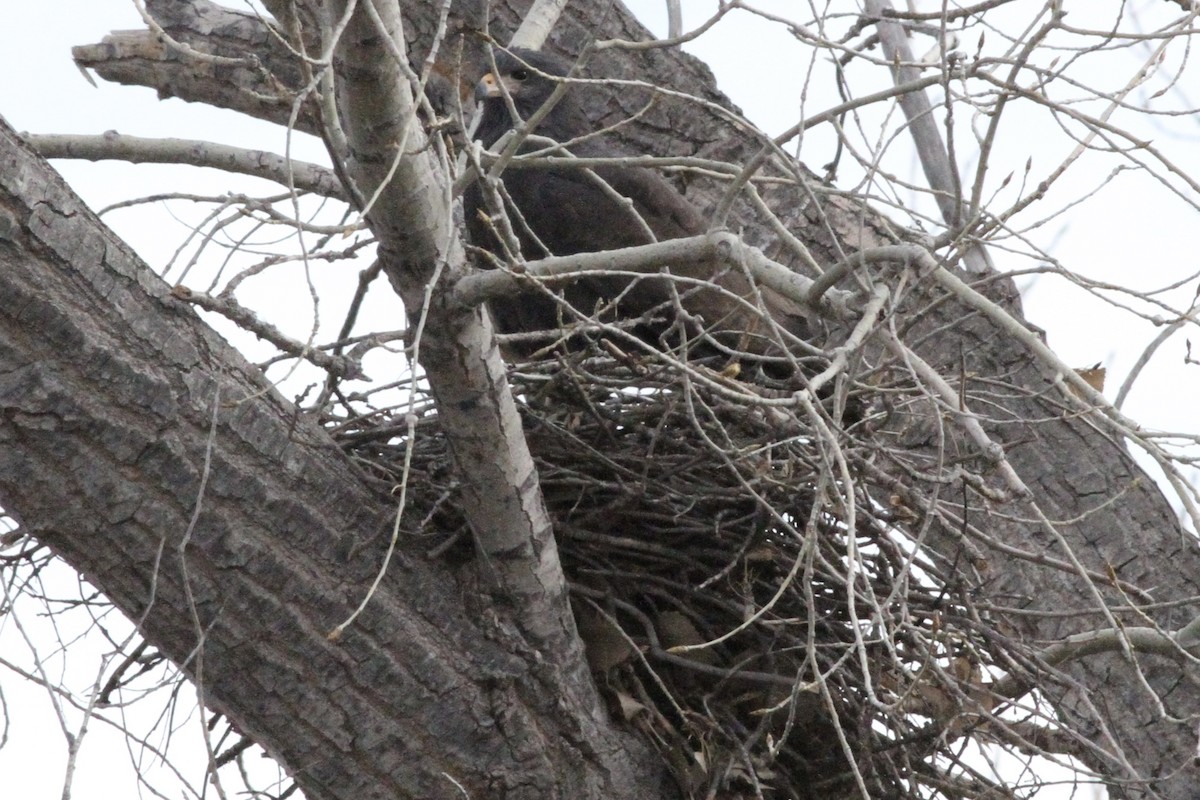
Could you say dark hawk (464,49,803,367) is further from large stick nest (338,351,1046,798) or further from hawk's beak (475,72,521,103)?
large stick nest (338,351,1046,798)

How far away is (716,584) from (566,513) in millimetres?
385

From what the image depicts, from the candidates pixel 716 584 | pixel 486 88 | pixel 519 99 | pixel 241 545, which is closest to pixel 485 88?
pixel 486 88

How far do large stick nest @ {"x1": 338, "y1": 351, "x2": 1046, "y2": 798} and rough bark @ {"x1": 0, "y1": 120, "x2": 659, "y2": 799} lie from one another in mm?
215

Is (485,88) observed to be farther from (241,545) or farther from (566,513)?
(241,545)

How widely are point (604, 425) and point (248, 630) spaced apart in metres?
0.91

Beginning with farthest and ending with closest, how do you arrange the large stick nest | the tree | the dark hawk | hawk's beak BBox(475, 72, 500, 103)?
hawk's beak BBox(475, 72, 500, 103)
the dark hawk
the large stick nest
the tree

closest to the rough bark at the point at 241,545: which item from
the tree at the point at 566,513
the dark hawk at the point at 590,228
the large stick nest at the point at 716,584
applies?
the tree at the point at 566,513

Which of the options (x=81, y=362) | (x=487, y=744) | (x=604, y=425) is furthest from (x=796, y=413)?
(x=81, y=362)

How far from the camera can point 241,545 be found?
228 centimetres

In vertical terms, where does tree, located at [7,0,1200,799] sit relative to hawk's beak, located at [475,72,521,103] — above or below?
below

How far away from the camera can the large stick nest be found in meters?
2.71

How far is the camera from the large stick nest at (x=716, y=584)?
2.71 meters

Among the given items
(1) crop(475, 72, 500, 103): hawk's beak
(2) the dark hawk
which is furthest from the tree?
(1) crop(475, 72, 500, 103): hawk's beak

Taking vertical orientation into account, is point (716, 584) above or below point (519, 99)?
below
